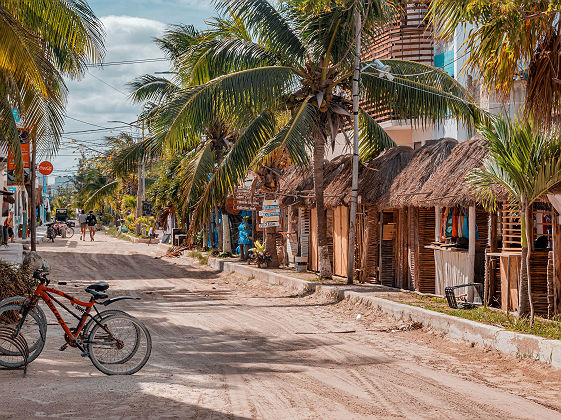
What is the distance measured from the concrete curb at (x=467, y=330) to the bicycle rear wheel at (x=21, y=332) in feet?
19.0

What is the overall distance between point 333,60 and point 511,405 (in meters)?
11.5

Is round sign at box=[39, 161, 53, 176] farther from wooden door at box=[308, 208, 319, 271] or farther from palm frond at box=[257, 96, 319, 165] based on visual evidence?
palm frond at box=[257, 96, 319, 165]

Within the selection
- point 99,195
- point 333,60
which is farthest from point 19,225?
point 333,60

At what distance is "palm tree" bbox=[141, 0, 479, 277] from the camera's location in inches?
640

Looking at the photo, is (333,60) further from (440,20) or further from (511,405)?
(511,405)

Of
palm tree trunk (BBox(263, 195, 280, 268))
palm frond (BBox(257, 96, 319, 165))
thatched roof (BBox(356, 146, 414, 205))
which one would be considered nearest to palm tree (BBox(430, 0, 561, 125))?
palm frond (BBox(257, 96, 319, 165))

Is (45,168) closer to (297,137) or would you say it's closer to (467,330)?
(297,137)

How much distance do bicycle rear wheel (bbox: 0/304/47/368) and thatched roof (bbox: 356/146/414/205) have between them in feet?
33.1

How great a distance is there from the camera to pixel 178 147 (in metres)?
17.7

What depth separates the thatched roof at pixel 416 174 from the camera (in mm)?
15164

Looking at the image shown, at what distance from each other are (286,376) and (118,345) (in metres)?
1.86

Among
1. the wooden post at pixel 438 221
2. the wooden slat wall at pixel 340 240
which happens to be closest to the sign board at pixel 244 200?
the wooden slat wall at pixel 340 240

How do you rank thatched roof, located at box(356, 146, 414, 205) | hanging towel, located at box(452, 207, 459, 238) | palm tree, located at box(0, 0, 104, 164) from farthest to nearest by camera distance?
thatched roof, located at box(356, 146, 414, 205) < hanging towel, located at box(452, 207, 459, 238) < palm tree, located at box(0, 0, 104, 164)

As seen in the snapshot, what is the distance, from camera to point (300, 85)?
17.8m
